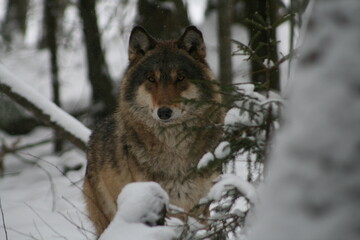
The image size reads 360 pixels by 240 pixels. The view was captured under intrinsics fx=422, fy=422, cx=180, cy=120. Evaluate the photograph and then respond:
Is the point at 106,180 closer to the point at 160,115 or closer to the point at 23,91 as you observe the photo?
the point at 160,115

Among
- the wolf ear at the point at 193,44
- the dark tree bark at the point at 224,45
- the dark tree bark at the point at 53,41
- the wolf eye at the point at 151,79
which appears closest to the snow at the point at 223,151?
the wolf eye at the point at 151,79

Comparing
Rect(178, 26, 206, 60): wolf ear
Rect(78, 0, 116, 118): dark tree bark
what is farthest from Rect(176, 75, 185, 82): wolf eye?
Rect(78, 0, 116, 118): dark tree bark

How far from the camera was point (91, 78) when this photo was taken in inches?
441

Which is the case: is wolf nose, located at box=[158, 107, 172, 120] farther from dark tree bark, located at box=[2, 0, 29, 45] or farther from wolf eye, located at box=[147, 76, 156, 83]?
dark tree bark, located at box=[2, 0, 29, 45]

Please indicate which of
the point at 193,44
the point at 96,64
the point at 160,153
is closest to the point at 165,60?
the point at 193,44

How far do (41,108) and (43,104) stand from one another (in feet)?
0.21

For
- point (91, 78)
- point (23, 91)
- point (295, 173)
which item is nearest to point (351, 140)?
point (295, 173)

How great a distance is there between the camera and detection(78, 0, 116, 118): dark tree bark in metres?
10.4

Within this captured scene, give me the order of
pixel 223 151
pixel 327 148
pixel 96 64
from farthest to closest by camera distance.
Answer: pixel 96 64 < pixel 223 151 < pixel 327 148

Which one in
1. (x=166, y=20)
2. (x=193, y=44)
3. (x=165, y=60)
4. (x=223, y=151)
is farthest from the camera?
(x=166, y=20)

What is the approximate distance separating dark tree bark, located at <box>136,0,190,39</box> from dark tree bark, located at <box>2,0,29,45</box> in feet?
22.7

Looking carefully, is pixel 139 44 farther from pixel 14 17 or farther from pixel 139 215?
pixel 14 17

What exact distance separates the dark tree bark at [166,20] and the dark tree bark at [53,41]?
4988 mm

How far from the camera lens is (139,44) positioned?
4.87 metres
